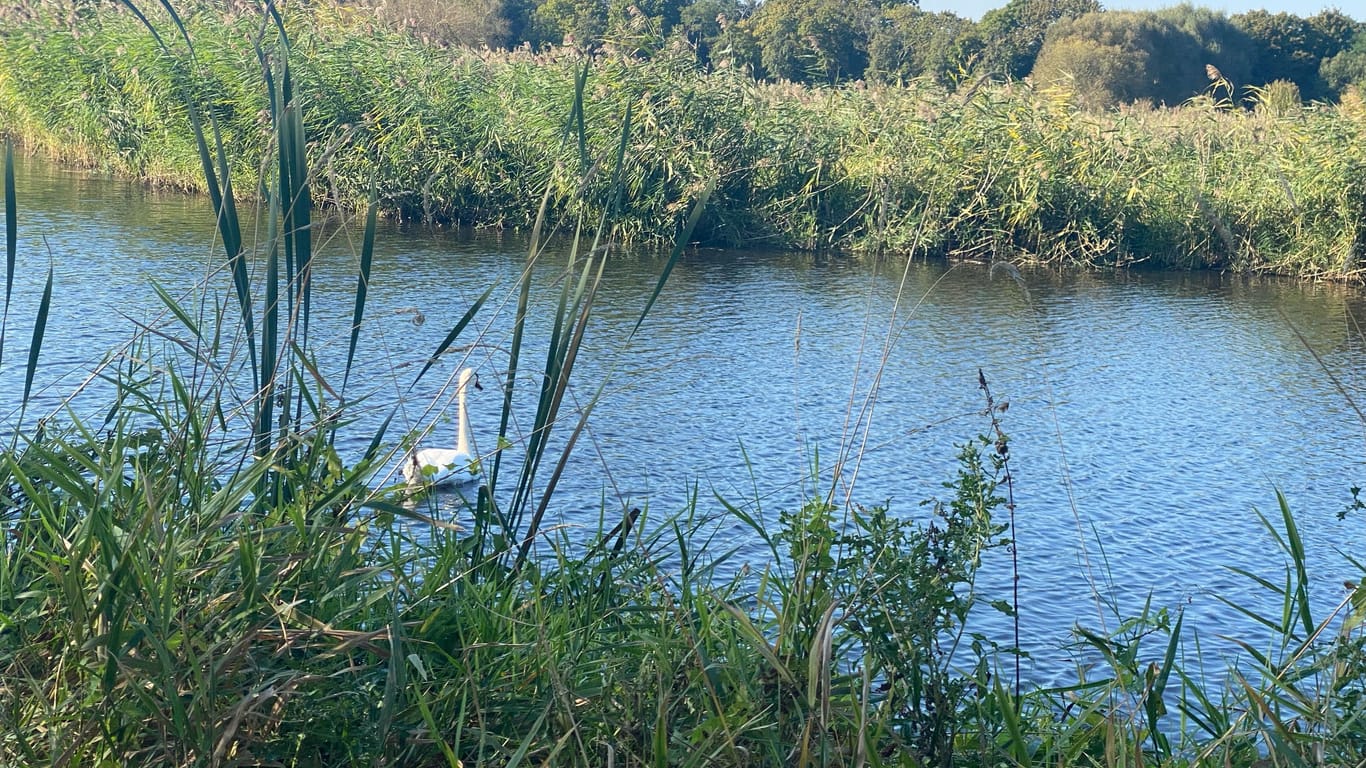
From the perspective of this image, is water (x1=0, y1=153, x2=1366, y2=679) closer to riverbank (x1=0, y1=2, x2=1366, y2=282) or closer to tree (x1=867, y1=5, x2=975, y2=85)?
riverbank (x1=0, y1=2, x2=1366, y2=282)

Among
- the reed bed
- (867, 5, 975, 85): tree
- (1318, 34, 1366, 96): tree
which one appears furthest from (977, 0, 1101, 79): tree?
the reed bed

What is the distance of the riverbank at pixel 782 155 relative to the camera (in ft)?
41.3

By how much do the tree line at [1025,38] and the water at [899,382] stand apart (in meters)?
21.2

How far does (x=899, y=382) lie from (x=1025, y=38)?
31.6 meters

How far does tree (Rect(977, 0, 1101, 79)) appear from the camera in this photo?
35.4 m

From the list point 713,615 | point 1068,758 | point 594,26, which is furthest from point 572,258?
point 594,26

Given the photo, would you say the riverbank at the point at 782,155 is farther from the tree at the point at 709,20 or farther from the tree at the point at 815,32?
the tree at the point at 815,32

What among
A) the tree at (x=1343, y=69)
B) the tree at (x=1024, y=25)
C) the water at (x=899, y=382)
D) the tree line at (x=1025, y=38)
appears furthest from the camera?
the tree at (x=1024, y=25)

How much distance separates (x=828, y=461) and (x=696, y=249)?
7459 millimetres

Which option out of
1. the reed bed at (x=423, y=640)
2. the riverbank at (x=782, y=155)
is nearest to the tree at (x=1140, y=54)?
the riverbank at (x=782, y=155)

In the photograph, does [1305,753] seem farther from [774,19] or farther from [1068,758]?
[774,19]

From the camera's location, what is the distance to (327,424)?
8.52 feet

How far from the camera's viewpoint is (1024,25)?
38125 millimetres

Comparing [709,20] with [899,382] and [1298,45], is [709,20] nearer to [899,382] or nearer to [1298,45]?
[1298,45]
